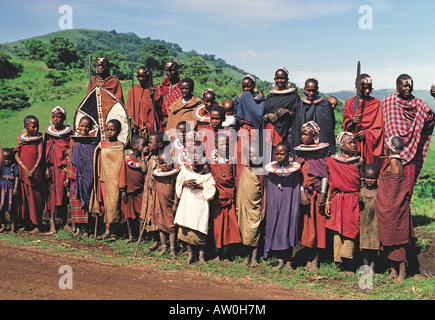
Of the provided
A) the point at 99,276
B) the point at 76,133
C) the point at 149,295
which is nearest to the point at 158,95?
the point at 76,133

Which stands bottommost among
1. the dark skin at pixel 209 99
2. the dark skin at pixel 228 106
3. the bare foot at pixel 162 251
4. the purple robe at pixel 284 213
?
the bare foot at pixel 162 251

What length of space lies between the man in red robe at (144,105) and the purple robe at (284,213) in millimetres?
3238

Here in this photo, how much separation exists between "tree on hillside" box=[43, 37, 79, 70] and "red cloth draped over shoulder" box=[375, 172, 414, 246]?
1519 inches

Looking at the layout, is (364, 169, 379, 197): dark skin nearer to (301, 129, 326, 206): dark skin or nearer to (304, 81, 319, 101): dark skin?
(301, 129, 326, 206): dark skin

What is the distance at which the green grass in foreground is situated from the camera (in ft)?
18.7

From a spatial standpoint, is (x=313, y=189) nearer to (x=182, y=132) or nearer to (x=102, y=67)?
(x=182, y=132)

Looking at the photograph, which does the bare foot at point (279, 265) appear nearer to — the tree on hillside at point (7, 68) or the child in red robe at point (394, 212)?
the child in red robe at point (394, 212)

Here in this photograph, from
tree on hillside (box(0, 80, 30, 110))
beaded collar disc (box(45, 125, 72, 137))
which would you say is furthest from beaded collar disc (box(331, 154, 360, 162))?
tree on hillside (box(0, 80, 30, 110))

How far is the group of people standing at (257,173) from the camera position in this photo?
6359 millimetres

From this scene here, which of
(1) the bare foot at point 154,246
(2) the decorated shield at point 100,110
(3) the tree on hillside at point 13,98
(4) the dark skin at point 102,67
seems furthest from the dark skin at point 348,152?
(3) the tree on hillside at point 13,98

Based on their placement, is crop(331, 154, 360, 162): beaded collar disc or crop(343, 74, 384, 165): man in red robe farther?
crop(343, 74, 384, 165): man in red robe

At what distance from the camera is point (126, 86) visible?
33625 mm
